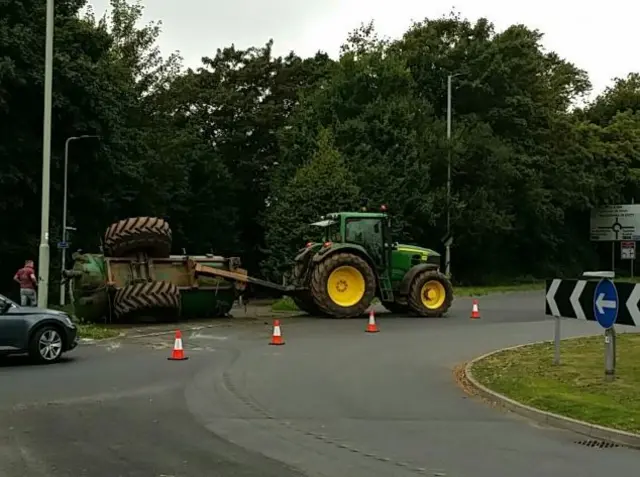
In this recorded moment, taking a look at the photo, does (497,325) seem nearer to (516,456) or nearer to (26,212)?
(516,456)

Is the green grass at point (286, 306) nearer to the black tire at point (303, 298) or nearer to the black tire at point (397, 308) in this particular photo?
the black tire at point (303, 298)

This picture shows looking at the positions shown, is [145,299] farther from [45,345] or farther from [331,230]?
[45,345]

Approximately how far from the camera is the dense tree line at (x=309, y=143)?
3841 centimetres

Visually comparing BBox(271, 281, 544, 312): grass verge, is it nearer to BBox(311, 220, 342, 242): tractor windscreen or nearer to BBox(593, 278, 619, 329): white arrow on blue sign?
BBox(311, 220, 342, 242): tractor windscreen

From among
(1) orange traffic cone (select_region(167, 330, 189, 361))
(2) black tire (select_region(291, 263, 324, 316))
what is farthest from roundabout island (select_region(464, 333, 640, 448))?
(2) black tire (select_region(291, 263, 324, 316))

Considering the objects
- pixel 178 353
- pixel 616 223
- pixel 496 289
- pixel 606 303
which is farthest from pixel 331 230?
pixel 616 223

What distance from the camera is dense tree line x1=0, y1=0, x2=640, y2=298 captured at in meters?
38.4

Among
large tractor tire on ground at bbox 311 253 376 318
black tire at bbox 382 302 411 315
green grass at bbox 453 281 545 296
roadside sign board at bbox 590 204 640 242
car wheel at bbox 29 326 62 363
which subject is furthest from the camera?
roadside sign board at bbox 590 204 640 242

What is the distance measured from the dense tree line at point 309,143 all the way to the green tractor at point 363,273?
1459cm

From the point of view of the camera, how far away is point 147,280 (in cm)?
2402

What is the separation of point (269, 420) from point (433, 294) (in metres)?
17.1

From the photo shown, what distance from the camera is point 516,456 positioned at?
8.62m

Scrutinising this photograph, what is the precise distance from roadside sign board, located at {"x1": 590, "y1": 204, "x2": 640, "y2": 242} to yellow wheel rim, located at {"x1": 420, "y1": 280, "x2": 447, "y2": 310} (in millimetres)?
38291

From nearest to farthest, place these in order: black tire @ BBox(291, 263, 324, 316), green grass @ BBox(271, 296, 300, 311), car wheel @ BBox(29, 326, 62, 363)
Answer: car wheel @ BBox(29, 326, 62, 363) < black tire @ BBox(291, 263, 324, 316) < green grass @ BBox(271, 296, 300, 311)
